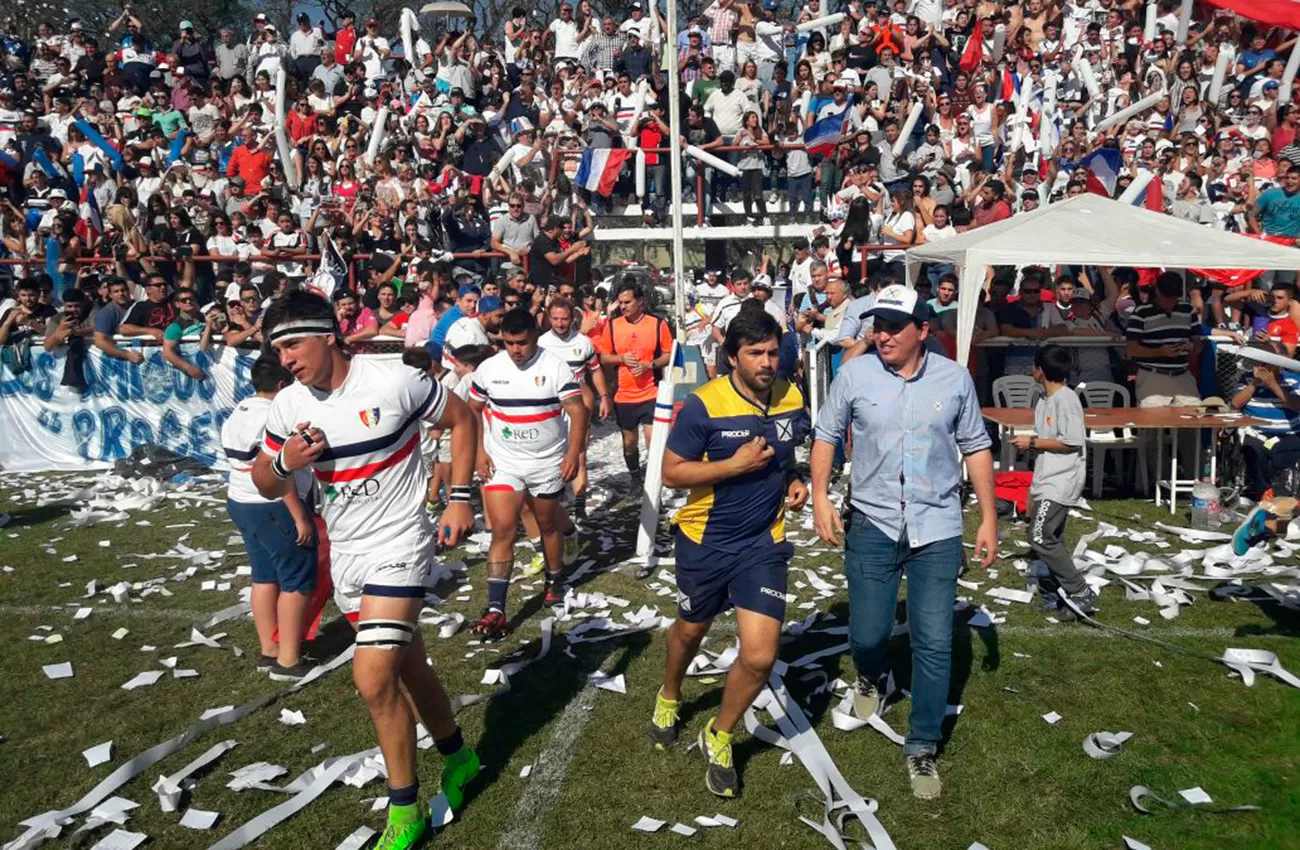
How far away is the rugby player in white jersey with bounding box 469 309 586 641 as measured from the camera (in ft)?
25.2

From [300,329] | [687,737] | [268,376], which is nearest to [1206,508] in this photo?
[687,737]

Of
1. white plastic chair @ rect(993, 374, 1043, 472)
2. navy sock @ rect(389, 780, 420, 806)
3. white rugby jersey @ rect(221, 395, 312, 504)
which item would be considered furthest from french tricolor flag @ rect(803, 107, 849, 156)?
navy sock @ rect(389, 780, 420, 806)

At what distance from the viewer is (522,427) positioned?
305 inches

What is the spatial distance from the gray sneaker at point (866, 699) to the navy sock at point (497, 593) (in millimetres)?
2689

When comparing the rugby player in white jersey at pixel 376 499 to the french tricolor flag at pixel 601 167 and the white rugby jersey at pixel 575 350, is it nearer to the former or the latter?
the white rugby jersey at pixel 575 350

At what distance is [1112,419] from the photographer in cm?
1052

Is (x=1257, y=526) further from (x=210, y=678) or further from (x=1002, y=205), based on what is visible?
(x=1002, y=205)

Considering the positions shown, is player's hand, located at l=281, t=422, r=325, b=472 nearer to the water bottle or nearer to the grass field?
the grass field

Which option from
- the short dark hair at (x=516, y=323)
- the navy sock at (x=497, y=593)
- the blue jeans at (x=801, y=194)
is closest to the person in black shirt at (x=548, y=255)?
the blue jeans at (x=801, y=194)

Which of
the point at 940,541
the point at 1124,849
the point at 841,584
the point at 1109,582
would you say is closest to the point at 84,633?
the point at 841,584

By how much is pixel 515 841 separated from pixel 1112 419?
7.96 m

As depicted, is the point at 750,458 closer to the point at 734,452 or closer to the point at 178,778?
the point at 734,452

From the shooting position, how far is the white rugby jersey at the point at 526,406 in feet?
25.4

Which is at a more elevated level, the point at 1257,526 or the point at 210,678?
the point at 1257,526
